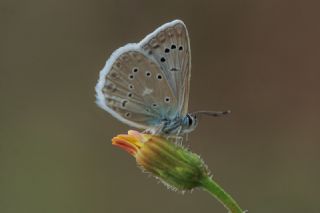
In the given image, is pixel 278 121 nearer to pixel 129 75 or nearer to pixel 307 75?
pixel 307 75

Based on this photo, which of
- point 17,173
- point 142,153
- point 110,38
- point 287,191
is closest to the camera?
point 142,153

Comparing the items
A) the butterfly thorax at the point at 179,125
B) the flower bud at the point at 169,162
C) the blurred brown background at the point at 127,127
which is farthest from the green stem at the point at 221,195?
the blurred brown background at the point at 127,127

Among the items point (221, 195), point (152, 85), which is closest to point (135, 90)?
point (152, 85)

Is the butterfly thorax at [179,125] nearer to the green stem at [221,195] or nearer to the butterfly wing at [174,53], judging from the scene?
the butterfly wing at [174,53]

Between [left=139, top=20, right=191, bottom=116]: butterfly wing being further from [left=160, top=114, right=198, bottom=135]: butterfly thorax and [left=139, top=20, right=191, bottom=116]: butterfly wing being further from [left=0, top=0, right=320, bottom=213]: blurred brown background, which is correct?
[left=0, top=0, right=320, bottom=213]: blurred brown background

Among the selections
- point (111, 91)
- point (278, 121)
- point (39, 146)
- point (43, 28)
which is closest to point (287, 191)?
point (278, 121)

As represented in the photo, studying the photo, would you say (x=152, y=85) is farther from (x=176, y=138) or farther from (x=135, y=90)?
(x=176, y=138)
